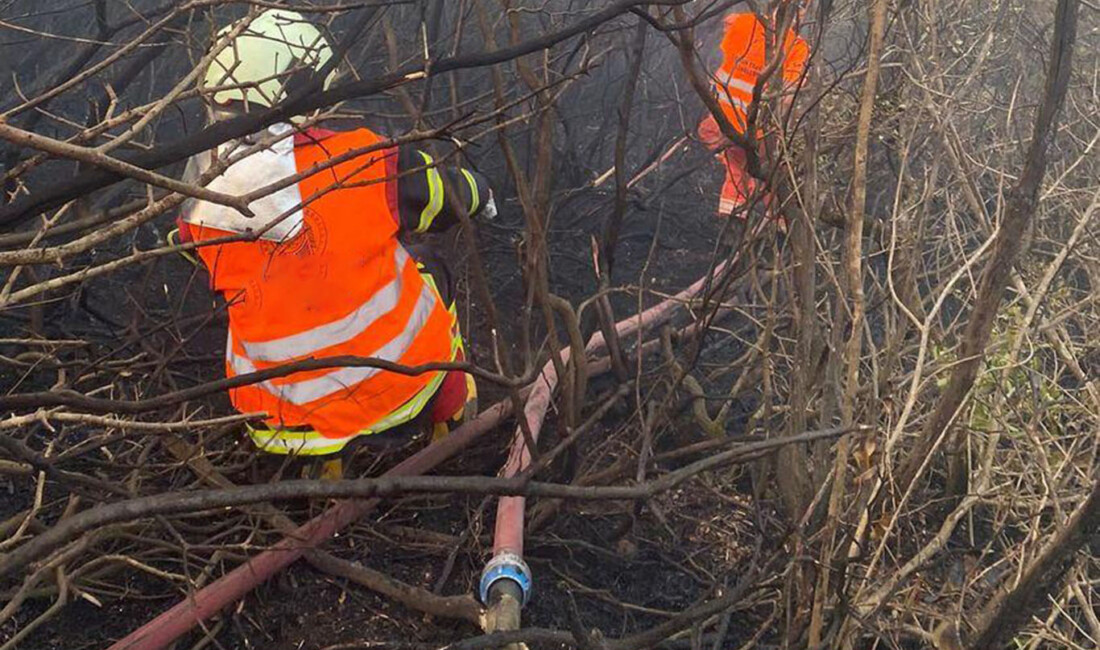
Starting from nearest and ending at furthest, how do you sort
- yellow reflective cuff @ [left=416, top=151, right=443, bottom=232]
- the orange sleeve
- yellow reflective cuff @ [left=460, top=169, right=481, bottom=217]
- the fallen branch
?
the fallen branch, yellow reflective cuff @ [left=416, top=151, right=443, bottom=232], yellow reflective cuff @ [left=460, top=169, right=481, bottom=217], the orange sleeve

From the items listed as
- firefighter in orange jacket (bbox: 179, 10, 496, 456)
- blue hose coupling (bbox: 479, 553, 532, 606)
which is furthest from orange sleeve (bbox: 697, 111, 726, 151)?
blue hose coupling (bbox: 479, 553, 532, 606)

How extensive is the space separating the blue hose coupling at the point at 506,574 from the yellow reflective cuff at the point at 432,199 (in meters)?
1.11

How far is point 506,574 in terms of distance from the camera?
→ 3.06 metres

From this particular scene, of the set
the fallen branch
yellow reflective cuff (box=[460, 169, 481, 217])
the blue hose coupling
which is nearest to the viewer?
the fallen branch

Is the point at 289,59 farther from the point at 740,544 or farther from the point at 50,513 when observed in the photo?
the point at 740,544

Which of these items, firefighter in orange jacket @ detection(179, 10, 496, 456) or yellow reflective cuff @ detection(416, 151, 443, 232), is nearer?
firefighter in orange jacket @ detection(179, 10, 496, 456)

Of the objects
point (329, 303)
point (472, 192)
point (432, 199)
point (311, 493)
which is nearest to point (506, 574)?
point (329, 303)

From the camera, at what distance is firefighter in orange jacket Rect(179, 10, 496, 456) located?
3324 mm

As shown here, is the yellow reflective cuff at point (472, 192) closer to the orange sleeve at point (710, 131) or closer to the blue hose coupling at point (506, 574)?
the blue hose coupling at point (506, 574)

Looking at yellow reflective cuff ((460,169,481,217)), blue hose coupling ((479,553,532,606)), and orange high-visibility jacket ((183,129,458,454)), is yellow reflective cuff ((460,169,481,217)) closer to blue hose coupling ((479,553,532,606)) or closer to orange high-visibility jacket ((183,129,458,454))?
orange high-visibility jacket ((183,129,458,454))

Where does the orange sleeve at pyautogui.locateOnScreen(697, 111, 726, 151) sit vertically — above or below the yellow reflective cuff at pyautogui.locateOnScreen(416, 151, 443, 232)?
below

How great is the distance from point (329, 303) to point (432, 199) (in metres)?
0.46

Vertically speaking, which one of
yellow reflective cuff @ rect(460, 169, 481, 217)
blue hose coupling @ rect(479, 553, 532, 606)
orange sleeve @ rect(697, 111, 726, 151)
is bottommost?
blue hose coupling @ rect(479, 553, 532, 606)

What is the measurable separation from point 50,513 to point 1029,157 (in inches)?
121
